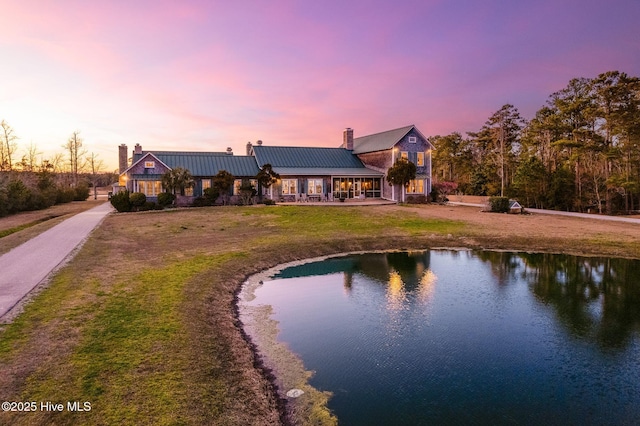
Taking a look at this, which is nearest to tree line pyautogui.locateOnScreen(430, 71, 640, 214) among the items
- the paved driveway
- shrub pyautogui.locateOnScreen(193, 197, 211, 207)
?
shrub pyautogui.locateOnScreen(193, 197, 211, 207)

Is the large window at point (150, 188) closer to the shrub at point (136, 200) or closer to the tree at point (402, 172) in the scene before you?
the shrub at point (136, 200)

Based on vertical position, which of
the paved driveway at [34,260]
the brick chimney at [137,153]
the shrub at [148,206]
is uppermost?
the brick chimney at [137,153]

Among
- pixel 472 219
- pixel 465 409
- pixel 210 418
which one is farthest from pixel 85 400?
pixel 472 219

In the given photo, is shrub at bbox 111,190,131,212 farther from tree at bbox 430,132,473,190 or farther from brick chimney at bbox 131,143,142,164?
tree at bbox 430,132,473,190

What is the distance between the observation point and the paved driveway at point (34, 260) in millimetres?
11063

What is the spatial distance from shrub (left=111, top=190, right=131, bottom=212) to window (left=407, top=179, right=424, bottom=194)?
2708 cm

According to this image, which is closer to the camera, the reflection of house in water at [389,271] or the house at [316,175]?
the reflection of house in water at [389,271]

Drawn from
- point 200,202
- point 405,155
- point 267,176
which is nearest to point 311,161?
point 267,176

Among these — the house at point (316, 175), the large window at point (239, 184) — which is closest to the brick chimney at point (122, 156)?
the large window at point (239, 184)

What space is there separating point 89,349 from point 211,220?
70.3 ft

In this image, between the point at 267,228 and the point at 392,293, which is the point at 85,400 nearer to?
the point at 392,293

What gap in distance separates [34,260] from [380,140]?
1491 inches

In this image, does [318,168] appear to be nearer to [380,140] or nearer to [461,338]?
[380,140]

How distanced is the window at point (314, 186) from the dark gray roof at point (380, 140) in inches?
302
